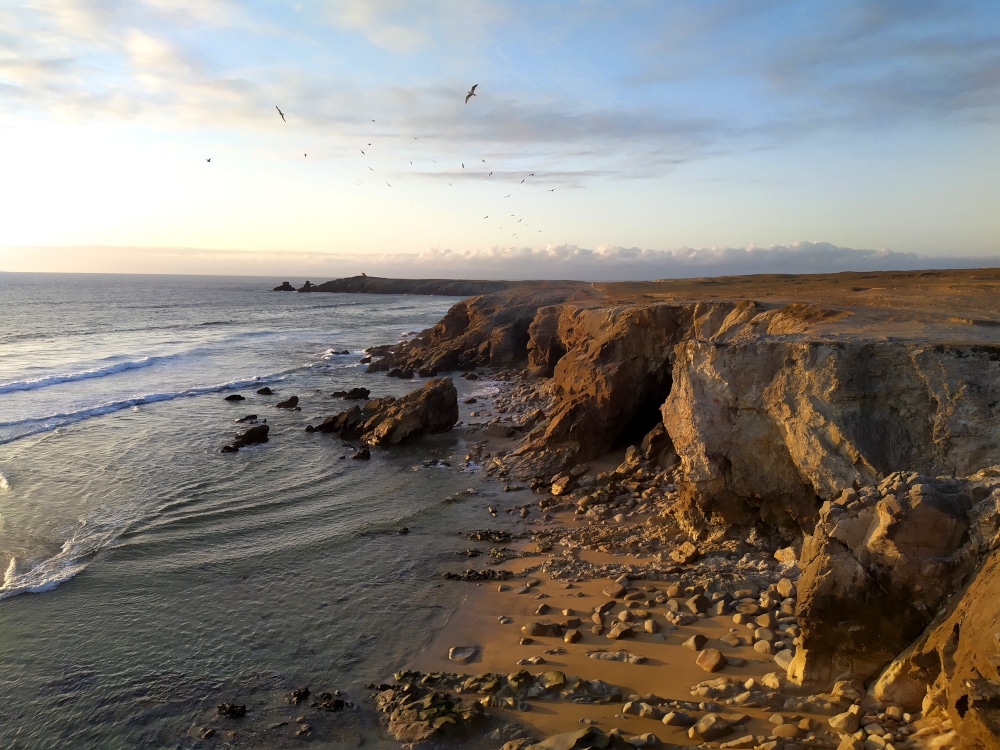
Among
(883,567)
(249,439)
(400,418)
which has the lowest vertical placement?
(249,439)

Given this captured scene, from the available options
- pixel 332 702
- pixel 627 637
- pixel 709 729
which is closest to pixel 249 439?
pixel 332 702

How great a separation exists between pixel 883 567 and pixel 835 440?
3946 millimetres

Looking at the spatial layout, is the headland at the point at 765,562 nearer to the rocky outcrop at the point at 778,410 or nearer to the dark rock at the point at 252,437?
the rocky outcrop at the point at 778,410

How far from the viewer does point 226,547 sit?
14.9 metres

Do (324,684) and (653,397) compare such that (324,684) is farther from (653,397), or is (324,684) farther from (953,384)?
(653,397)

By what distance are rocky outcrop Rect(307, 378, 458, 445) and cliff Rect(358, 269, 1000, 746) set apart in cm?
402

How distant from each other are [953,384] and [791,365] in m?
2.49

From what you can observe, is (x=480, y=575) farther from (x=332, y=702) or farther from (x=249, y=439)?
(x=249, y=439)

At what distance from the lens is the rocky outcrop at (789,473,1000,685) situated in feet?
23.1

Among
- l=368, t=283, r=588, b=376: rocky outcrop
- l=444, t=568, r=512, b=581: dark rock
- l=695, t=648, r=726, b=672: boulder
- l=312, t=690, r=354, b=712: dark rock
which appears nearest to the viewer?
l=695, t=648, r=726, b=672: boulder

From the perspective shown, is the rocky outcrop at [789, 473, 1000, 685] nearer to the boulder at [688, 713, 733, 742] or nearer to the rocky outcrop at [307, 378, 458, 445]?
the boulder at [688, 713, 733, 742]

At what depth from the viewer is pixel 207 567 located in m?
13.8

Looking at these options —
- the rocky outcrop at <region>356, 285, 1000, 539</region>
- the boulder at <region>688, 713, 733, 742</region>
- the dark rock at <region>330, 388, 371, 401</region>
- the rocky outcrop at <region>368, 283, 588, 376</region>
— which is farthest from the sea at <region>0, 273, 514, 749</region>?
the rocky outcrop at <region>368, 283, 588, 376</region>

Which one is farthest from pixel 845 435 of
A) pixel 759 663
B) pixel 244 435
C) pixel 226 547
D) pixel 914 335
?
pixel 244 435
